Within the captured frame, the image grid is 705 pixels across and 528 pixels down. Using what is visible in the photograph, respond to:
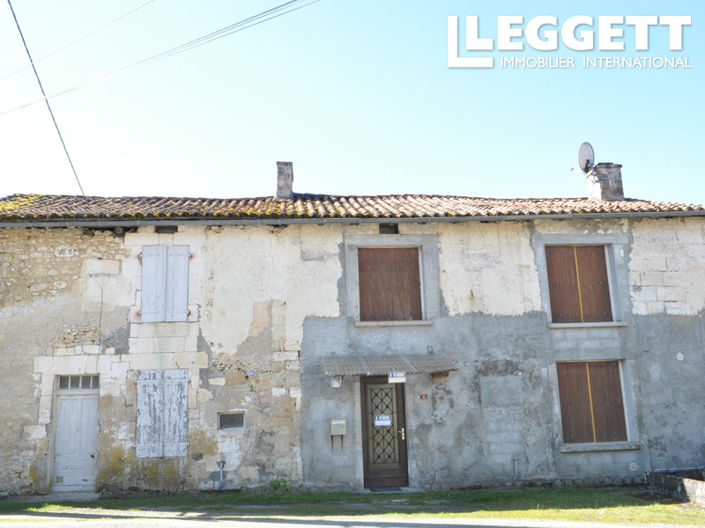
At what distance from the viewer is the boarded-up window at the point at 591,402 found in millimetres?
10555

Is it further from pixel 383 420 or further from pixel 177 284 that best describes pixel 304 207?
pixel 383 420

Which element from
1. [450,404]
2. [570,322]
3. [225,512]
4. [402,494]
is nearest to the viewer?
[225,512]

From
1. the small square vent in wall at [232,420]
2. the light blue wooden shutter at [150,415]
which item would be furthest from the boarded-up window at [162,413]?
the small square vent in wall at [232,420]

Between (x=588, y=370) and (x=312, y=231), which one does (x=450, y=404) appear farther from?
(x=312, y=231)

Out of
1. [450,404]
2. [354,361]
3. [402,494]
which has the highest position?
[354,361]

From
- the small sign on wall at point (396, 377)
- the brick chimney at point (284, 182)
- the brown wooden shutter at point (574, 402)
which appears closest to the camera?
the small sign on wall at point (396, 377)

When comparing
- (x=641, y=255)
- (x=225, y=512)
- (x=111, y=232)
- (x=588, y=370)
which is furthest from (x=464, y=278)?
(x=111, y=232)

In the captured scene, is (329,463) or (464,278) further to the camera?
(464,278)

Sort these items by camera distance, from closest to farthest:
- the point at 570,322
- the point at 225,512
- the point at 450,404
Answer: the point at 225,512 → the point at 450,404 → the point at 570,322

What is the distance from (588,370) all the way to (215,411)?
270 inches

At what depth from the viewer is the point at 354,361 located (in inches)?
392

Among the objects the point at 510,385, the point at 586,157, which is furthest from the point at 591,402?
the point at 586,157

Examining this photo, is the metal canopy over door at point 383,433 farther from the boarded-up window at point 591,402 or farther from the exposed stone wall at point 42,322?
the exposed stone wall at point 42,322

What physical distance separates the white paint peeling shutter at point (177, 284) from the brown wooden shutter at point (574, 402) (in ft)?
22.9
